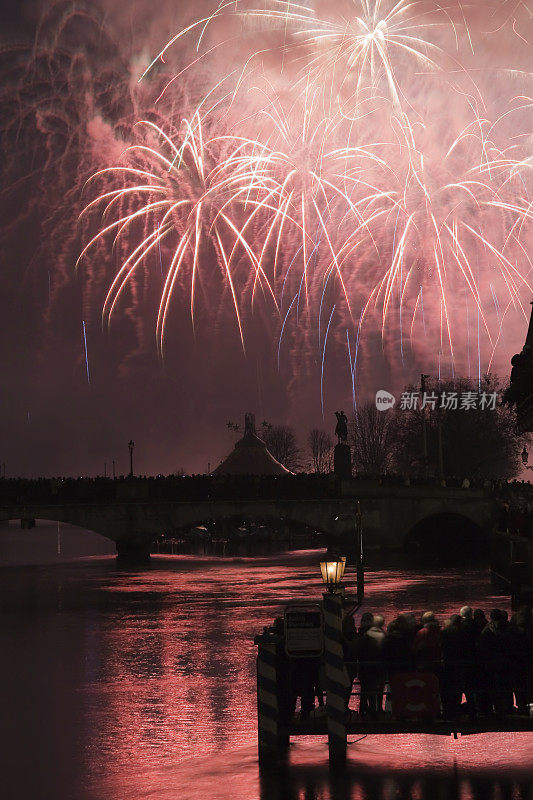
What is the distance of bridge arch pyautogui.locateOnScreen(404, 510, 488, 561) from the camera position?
99.4 meters

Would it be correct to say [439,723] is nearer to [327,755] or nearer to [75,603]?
[327,755]

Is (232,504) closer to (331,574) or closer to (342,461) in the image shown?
(342,461)

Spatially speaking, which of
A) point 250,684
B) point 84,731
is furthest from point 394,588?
point 84,731

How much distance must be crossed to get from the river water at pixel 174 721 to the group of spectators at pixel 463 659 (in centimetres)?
89

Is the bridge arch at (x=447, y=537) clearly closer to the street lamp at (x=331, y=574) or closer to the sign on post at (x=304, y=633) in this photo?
the street lamp at (x=331, y=574)

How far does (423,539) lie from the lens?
109 meters

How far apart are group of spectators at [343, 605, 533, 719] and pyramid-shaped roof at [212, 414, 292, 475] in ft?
338

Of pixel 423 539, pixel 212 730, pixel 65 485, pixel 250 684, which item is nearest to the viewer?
pixel 212 730

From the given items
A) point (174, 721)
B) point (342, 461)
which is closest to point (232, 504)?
point (342, 461)

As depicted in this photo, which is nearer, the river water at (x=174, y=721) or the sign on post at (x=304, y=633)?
the river water at (x=174, y=721)

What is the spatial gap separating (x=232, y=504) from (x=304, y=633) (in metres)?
72.4

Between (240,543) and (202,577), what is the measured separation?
58.0 meters

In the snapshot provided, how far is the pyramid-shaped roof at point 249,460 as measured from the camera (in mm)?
123312

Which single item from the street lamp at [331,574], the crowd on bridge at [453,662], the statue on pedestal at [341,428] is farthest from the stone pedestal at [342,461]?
the crowd on bridge at [453,662]
